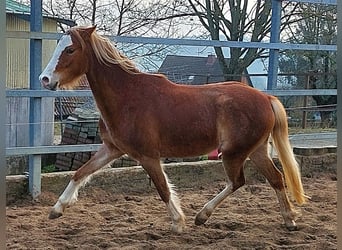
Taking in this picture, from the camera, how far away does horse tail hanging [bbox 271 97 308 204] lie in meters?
3.19

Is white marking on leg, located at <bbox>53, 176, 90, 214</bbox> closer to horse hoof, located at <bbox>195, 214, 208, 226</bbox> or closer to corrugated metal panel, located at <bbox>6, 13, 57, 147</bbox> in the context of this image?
horse hoof, located at <bbox>195, 214, 208, 226</bbox>

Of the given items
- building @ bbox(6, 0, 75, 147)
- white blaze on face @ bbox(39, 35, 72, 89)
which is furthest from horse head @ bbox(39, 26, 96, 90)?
building @ bbox(6, 0, 75, 147)

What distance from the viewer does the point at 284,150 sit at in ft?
10.5

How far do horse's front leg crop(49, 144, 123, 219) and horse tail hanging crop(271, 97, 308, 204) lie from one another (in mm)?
928

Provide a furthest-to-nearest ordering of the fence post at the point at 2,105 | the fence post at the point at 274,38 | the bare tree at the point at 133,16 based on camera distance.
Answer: the bare tree at the point at 133,16 < the fence post at the point at 274,38 < the fence post at the point at 2,105

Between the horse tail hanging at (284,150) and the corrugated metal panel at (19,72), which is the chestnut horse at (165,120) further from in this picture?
the corrugated metal panel at (19,72)

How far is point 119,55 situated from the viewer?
10.3 ft

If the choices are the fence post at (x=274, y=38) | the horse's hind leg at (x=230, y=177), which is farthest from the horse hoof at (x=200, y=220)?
the fence post at (x=274, y=38)

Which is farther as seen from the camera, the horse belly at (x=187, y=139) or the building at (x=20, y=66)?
the building at (x=20, y=66)

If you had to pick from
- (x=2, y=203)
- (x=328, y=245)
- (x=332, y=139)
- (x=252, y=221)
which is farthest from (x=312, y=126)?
(x=2, y=203)

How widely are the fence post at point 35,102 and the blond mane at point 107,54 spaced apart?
88 centimetres

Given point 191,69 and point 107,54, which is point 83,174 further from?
point 191,69

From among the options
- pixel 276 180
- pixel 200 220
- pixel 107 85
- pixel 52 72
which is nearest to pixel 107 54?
pixel 107 85

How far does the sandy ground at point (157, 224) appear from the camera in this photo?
2775 millimetres
